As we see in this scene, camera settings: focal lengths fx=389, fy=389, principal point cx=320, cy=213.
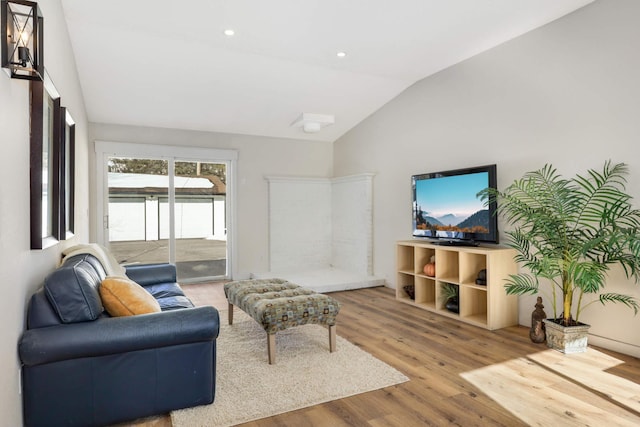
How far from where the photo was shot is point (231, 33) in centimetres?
363

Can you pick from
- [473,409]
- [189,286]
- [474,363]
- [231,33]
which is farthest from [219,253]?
[473,409]

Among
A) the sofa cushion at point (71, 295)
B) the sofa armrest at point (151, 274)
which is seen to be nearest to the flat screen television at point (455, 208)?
the sofa armrest at point (151, 274)

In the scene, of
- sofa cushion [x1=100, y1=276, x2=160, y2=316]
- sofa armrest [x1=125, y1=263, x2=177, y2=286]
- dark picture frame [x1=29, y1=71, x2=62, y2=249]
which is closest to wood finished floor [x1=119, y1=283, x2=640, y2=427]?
sofa cushion [x1=100, y1=276, x2=160, y2=316]

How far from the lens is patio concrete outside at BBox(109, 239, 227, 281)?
18.3 ft

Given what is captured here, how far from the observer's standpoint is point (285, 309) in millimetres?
2854

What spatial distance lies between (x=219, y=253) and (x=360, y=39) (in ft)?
12.9

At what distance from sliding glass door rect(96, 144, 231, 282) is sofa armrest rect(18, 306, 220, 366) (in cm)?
384

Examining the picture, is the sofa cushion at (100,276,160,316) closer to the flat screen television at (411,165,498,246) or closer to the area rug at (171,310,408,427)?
the area rug at (171,310,408,427)

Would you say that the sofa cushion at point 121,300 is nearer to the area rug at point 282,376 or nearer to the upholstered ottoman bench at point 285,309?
the area rug at point 282,376

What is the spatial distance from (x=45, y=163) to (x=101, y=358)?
1.18 metres

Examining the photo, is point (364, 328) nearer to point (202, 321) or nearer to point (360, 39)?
point (202, 321)

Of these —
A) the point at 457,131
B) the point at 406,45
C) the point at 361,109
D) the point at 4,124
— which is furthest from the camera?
the point at 361,109

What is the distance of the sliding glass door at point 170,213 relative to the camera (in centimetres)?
549

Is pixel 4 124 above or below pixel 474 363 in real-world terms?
above
